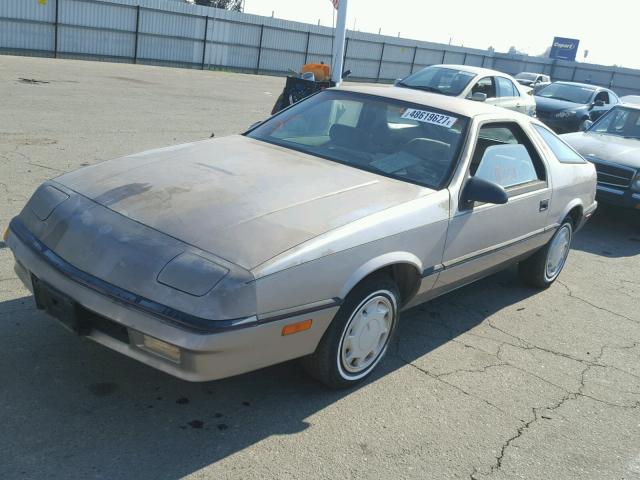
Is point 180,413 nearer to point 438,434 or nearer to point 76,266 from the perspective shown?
point 76,266

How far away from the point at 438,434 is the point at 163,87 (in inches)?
625

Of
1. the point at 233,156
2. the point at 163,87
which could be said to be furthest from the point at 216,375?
the point at 163,87

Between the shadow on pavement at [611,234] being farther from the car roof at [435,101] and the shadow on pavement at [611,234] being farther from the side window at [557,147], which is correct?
A: the car roof at [435,101]

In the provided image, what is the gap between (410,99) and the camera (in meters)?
4.89

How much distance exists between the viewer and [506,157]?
16.1ft

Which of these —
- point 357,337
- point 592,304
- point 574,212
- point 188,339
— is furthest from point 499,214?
point 188,339

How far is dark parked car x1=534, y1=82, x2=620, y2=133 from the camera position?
16.3 meters

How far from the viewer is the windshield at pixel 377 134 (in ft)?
14.4

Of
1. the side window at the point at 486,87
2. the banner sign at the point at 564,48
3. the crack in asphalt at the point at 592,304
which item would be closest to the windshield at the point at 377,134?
the crack in asphalt at the point at 592,304

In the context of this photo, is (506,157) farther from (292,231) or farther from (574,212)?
(292,231)

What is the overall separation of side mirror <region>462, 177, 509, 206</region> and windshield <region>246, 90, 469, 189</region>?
0.16m

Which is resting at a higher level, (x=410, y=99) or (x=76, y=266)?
(x=410, y=99)

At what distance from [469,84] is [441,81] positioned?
560 mm

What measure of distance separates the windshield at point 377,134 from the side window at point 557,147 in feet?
4.16
